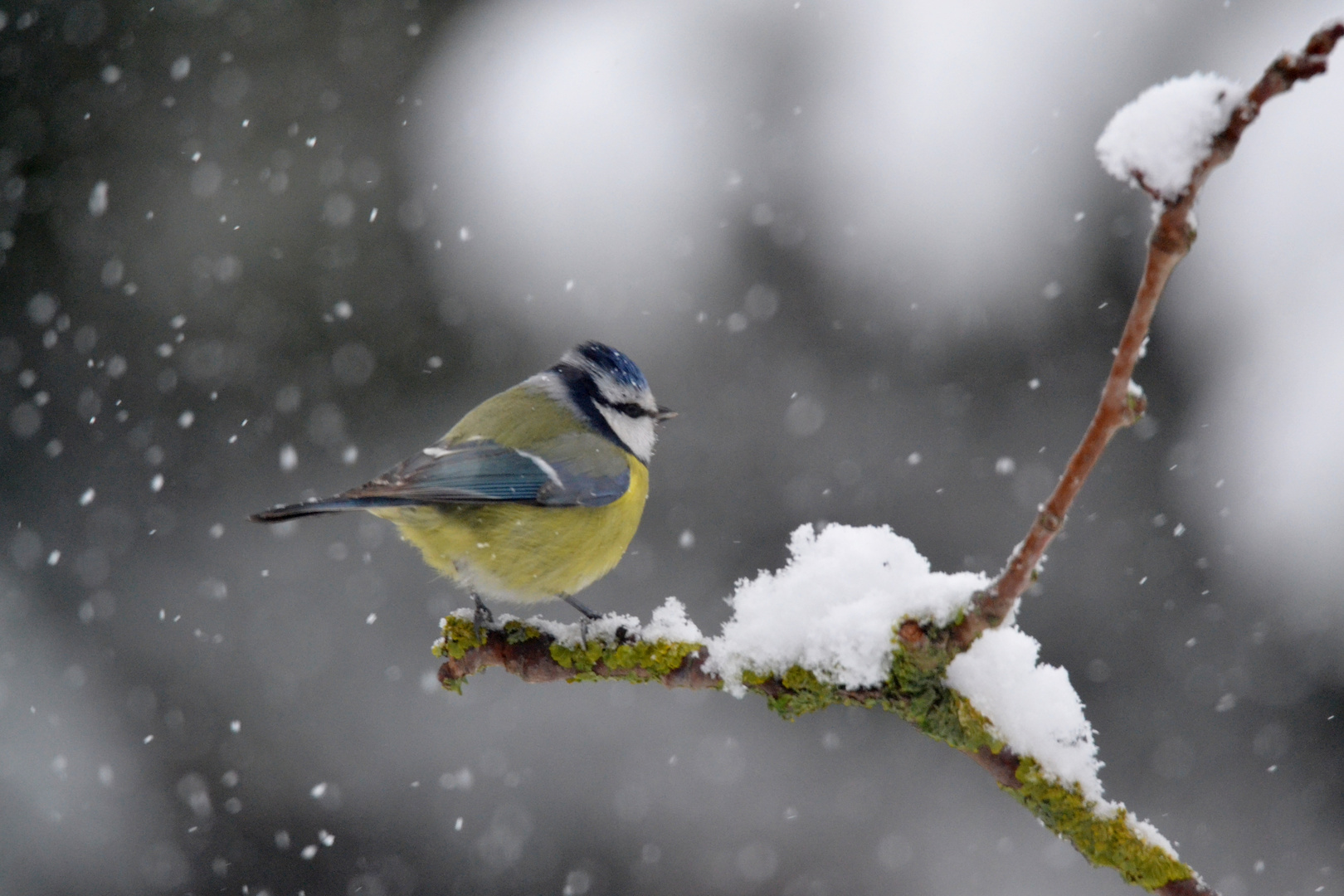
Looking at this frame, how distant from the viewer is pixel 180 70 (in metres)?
5.22

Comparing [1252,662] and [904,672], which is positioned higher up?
[1252,662]

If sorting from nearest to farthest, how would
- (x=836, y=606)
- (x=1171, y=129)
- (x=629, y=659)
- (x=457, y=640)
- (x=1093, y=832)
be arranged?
1. (x=1171, y=129)
2. (x=1093, y=832)
3. (x=836, y=606)
4. (x=629, y=659)
5. (x=457, y=640)

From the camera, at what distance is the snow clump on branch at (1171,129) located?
80 centimetres

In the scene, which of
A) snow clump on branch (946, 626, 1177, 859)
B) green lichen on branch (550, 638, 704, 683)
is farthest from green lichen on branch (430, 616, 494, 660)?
snow clump on branch (946, 626, 1177, 859)

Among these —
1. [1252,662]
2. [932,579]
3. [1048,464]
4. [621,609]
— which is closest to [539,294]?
[621,609]

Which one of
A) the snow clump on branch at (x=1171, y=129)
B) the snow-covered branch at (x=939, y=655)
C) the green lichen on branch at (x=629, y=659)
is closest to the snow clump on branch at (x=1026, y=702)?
the snow-covered branch at (x=939, y=655)

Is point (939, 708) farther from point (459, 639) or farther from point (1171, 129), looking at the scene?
point (459, 639)

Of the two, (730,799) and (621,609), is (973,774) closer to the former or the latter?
(730,799)

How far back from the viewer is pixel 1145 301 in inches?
34.6

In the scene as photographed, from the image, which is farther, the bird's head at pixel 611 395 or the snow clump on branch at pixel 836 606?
the bird's head at pixel 611 395

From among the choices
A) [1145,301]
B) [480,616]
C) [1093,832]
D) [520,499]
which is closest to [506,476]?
[520,499]

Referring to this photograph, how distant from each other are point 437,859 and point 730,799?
1.37 meters

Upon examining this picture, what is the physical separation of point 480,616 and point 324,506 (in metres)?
0.38

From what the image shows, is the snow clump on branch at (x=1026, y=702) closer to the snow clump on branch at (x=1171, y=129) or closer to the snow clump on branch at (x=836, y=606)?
the snow clump on branch at (x=836, y=606)
